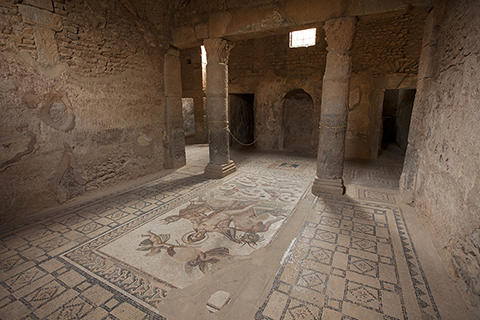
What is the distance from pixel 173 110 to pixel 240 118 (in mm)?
4602

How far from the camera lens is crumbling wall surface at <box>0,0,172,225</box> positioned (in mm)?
3572

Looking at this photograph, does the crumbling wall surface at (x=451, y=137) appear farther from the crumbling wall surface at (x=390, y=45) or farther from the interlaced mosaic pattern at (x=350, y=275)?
the crumbling wall surface at (x=390, y=45)

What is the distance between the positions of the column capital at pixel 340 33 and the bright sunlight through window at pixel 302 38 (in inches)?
175

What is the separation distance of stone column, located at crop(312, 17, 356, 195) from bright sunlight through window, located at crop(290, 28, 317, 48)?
444 centimetres

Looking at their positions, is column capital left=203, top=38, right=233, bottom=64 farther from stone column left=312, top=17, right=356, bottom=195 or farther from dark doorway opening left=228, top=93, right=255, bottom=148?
dark doorway opening left=228, top=93, right=255, bottom=148

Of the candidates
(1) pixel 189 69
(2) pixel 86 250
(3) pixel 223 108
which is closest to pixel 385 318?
(2) pixel 86 250

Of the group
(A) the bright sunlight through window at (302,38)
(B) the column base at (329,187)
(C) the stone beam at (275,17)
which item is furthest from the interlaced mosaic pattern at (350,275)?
(A) the bright sunlight through window at (302,38)

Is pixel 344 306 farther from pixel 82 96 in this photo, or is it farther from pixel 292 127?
pixel 292 127

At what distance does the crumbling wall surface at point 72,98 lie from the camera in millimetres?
3572

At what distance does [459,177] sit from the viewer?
2553 mm

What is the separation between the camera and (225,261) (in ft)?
8.90

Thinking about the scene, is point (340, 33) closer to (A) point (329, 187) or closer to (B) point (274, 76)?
(A) point (329, 187)

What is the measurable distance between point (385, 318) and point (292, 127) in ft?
28.7

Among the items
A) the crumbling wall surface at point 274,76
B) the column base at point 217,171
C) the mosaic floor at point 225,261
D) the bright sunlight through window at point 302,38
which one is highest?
the bright sunlight through window at point 302,38
